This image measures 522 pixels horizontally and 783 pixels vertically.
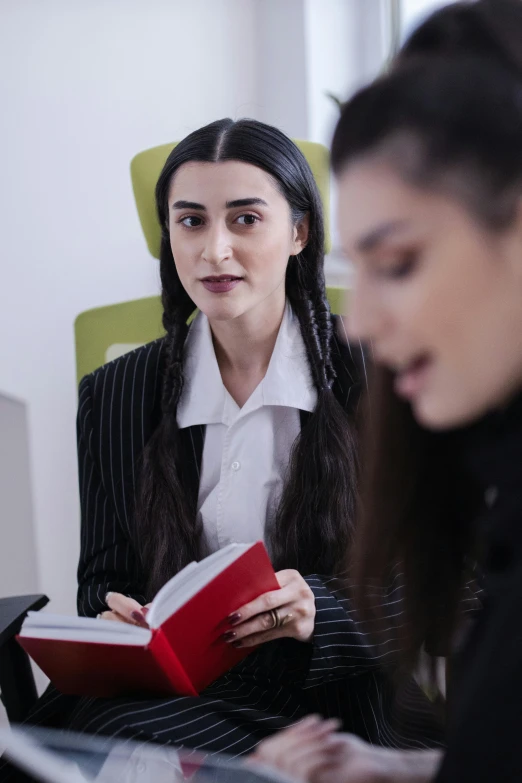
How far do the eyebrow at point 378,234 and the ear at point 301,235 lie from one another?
860mm

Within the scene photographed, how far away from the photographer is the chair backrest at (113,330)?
1702 millimetres

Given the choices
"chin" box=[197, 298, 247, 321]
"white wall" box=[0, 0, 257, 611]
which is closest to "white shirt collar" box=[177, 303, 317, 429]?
"chin" box=[197, 298, 247, 321]

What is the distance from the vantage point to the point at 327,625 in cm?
118

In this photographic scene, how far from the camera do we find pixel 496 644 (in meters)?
0.57

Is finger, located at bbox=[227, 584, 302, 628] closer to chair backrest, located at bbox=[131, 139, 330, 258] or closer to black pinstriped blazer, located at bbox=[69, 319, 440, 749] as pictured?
black pinstriped blazer, located at bbox=[69, 319, 440, 749]

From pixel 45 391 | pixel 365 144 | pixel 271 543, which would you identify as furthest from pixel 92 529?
pixel 365 144

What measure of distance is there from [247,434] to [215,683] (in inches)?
14.7

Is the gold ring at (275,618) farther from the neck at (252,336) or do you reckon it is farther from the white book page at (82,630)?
the neck at (252,336)

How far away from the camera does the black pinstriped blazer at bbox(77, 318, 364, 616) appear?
55.3 inches

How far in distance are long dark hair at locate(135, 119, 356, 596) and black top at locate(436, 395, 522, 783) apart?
648 millimetres

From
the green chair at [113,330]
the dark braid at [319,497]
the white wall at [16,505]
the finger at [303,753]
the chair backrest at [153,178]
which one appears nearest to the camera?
the finger at [303,753]

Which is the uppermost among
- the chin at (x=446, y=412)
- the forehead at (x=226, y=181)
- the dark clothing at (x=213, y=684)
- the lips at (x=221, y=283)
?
the forehead at (x=226, y=181)

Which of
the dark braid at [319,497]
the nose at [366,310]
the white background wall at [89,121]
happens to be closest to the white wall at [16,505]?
the white background wall at [89,121]

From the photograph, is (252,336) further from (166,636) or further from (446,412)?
(446,412)
